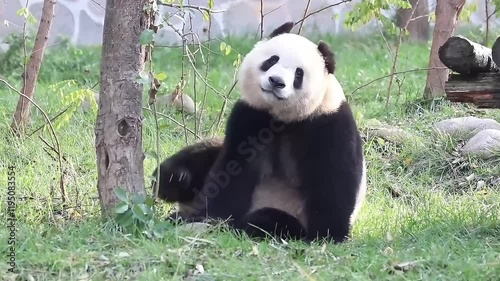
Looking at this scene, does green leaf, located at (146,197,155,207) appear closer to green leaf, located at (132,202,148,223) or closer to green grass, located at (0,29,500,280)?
green leaf, located at (132,202,148,223)

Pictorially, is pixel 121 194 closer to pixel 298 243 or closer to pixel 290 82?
pixel 298 243

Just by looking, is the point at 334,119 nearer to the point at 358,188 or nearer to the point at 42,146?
the point at 358,188

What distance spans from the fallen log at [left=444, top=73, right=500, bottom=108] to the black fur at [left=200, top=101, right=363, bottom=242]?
0.64m

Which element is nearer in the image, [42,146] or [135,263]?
[135,263]

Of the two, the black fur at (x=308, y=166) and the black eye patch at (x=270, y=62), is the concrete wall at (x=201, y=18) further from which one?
the black eye patch at (x=270, y=62)

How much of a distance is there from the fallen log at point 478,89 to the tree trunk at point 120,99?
1771 millimetres

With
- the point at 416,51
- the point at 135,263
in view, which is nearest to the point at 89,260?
the point at 135,263

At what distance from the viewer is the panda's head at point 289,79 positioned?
4.22m

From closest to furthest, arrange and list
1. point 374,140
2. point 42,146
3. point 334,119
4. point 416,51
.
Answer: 1. point 334,119
2. point 42,146
3. point 374,140
4. point 416,51

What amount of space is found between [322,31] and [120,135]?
8502 mm

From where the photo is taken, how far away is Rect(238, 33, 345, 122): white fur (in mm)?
4258

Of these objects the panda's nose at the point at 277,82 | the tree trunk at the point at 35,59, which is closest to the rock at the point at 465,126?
the panda's nose at the point at 277,82

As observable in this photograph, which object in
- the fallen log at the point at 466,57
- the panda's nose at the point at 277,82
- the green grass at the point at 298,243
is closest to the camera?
the green grass at the point at 298,243

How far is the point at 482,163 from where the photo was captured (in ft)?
20.9
